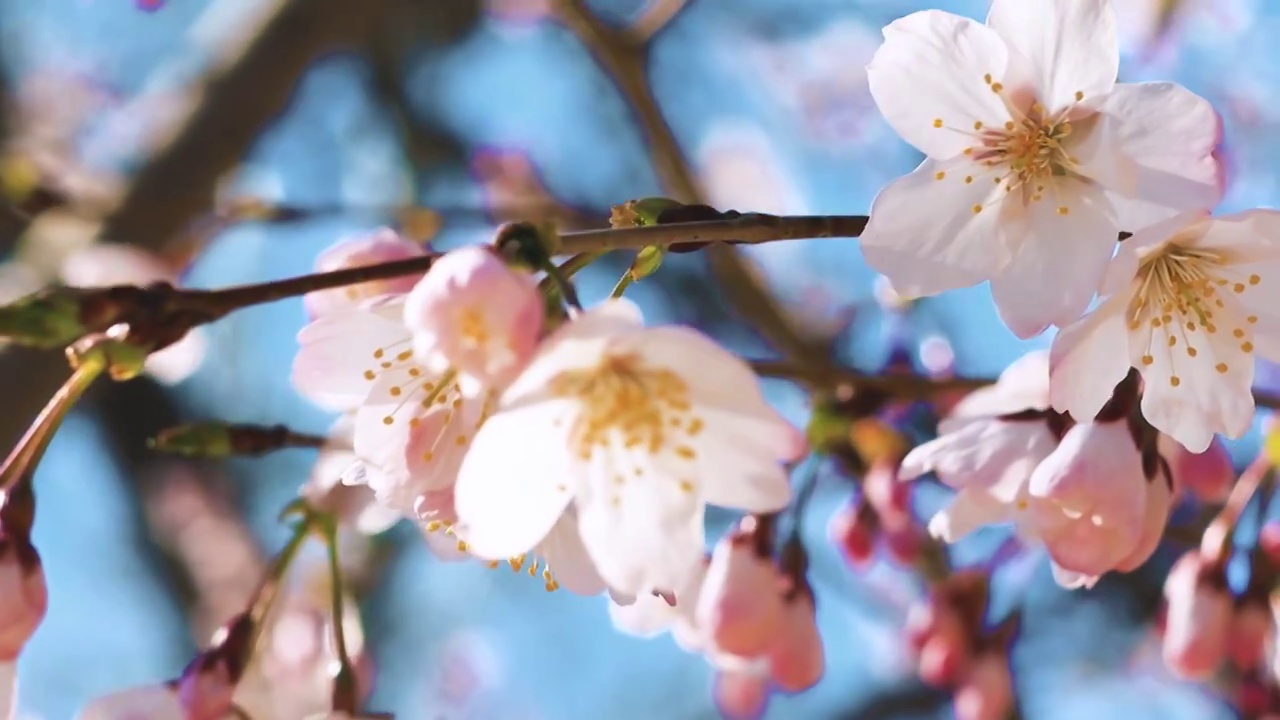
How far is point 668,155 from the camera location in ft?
5.58

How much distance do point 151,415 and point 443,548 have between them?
2.67 metres

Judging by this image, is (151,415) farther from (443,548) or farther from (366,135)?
(443,548)

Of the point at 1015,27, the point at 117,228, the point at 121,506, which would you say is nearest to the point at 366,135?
the point at 121,506

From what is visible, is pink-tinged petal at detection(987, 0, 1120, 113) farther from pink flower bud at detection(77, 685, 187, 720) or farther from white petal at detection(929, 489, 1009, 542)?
pink flower bud at detection(77, 685, 187, 720)

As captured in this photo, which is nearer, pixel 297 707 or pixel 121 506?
pixel 297 707

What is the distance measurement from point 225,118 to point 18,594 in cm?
129

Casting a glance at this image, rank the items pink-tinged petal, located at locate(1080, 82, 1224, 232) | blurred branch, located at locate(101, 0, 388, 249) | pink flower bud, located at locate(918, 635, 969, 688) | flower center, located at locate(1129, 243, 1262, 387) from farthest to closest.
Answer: blurred branch, located at locate(101, 0, 388, 249), pink flower bud, located at locate(918, 635, 969, 688), flower center, located at locate(1129, 243, 1262, 387), pink-tinged petal, located at locate(1080, 82, 1224, 232)

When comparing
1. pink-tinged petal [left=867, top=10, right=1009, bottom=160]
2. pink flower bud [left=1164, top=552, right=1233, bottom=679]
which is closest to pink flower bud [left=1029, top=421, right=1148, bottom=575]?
pink-tinged petal [left=867, top=10, right=1009, bottom=160]

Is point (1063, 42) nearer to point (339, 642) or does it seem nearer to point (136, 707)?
point (339, 642)

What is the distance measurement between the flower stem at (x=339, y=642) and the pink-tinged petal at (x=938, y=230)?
572 millimetres

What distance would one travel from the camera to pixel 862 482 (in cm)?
165

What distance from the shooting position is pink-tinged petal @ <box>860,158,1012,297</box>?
2.69 feet

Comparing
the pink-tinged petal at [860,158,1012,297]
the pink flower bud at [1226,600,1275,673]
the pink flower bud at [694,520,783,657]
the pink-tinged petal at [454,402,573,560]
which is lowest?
the pink flower bud at [1226,600,1275,673]

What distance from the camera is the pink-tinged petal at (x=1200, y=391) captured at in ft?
2.89
